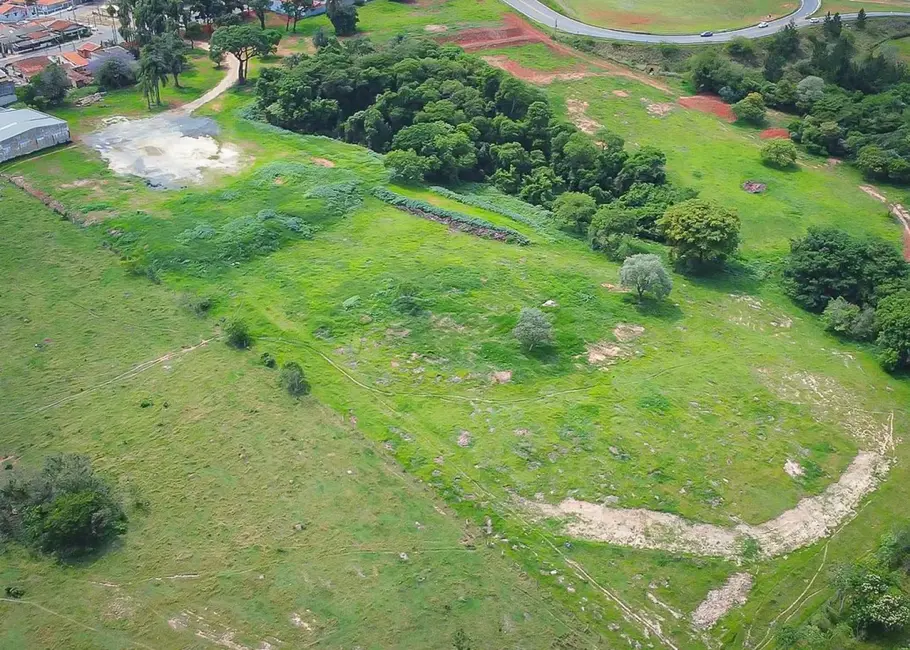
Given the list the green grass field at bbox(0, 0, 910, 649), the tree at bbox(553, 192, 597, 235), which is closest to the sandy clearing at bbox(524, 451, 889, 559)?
the green grass field at bbox(0, 0, 910, 649)

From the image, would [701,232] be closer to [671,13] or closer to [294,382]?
[294,382]

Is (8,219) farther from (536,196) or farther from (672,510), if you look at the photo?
(672,510)

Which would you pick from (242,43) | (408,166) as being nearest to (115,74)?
(242,43)

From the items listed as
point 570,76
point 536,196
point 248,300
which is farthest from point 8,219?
point 570,76

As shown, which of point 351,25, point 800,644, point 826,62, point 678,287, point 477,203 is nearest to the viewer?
point 800,644

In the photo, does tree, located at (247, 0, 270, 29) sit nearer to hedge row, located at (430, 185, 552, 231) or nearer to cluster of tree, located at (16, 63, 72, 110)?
cluster of tree, located at (16, 63, 72, 110)
